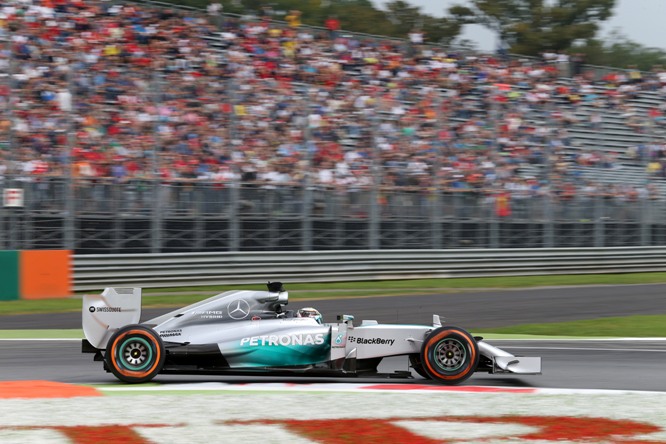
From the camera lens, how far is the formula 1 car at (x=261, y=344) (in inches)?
314

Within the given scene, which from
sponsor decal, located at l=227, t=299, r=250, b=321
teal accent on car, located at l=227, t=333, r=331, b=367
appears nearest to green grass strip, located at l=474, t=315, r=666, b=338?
teal accent on car, located at l=227, t=333, r=331, b=367

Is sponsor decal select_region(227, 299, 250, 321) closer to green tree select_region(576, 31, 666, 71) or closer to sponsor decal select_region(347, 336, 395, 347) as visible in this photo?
sponsor decal select_region(347, 336, 395, 347)

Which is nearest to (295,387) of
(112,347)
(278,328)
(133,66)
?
(278,328)

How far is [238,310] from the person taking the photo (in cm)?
818

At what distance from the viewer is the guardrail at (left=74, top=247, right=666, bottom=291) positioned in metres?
17.0

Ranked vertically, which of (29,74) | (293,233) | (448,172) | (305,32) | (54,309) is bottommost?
(54,309)

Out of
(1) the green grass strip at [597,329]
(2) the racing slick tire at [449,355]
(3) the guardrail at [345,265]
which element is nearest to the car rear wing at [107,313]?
(2) the racing slick tire at [449,355]

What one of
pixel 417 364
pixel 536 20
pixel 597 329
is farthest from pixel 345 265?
pixel 536 20

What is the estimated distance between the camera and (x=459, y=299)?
55.6 ft

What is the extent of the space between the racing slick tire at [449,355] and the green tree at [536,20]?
29522 millimetres

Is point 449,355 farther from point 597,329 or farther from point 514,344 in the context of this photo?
point 597,329

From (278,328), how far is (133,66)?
11588mm

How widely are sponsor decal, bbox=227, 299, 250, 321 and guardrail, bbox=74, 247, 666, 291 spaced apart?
898 centimetres

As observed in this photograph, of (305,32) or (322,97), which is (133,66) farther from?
(305,32)
